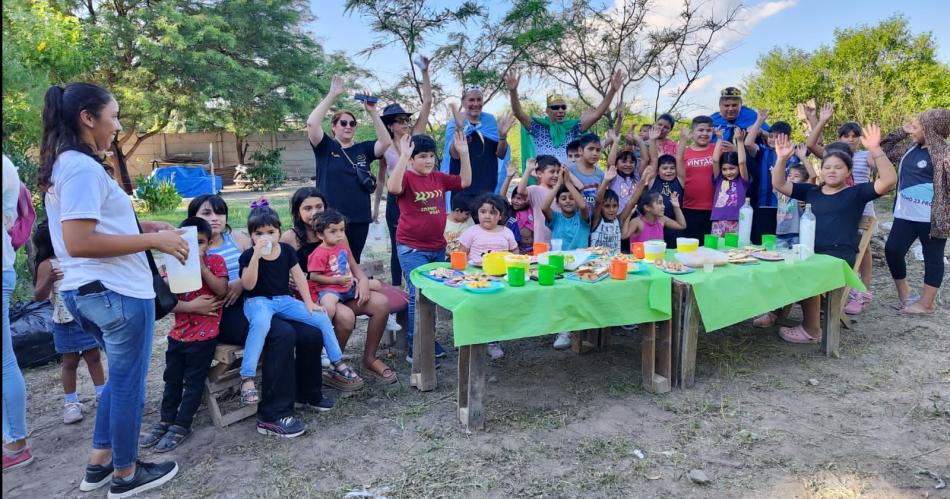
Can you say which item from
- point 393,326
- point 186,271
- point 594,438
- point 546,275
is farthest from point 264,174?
point 594,438

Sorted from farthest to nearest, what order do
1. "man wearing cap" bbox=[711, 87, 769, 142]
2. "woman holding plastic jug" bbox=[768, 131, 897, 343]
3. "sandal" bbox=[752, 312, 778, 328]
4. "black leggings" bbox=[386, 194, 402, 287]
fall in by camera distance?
"man wearing cap" bbox=[711, 87, 769, 142] → "sandal" bbox=[752, 312, 778, 328] → "black leggings" bbox=[386, 194, 402, 287] → "woman holding plastic jug" bbox=[768, 131, 897, 343]

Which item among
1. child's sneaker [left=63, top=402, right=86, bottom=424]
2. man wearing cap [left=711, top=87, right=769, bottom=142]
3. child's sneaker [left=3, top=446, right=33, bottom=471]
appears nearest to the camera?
child's sneaker [left=3, top=446, right=33, bottom=471]

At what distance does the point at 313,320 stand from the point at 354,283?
531 millimetres

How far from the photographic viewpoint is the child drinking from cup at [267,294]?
322 cm

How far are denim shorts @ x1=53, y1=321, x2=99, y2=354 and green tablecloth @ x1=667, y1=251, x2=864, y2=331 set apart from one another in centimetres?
364

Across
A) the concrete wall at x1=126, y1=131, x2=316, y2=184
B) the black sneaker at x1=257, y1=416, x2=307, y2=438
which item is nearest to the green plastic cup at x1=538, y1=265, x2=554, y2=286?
the black sneaker at x1=257, y1=416, x2=307, y2=438

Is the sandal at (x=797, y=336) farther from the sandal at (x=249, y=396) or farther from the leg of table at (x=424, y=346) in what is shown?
the sandal at (x=249, y=396)

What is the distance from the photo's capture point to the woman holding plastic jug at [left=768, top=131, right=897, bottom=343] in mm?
4426

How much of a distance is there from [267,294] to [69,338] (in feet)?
4.08

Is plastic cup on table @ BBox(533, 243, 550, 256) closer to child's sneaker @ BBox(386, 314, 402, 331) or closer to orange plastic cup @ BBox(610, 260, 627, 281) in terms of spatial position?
orange plastic cup @ BBox(610, 260, 627, 281)

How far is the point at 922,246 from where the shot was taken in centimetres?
511

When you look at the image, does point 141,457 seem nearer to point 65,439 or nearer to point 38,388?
point 65,439

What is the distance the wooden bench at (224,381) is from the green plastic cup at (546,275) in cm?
177

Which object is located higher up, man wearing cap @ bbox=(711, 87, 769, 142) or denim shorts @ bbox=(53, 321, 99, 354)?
man wearing cap @ bbox=(711, 87, 769, 142)
